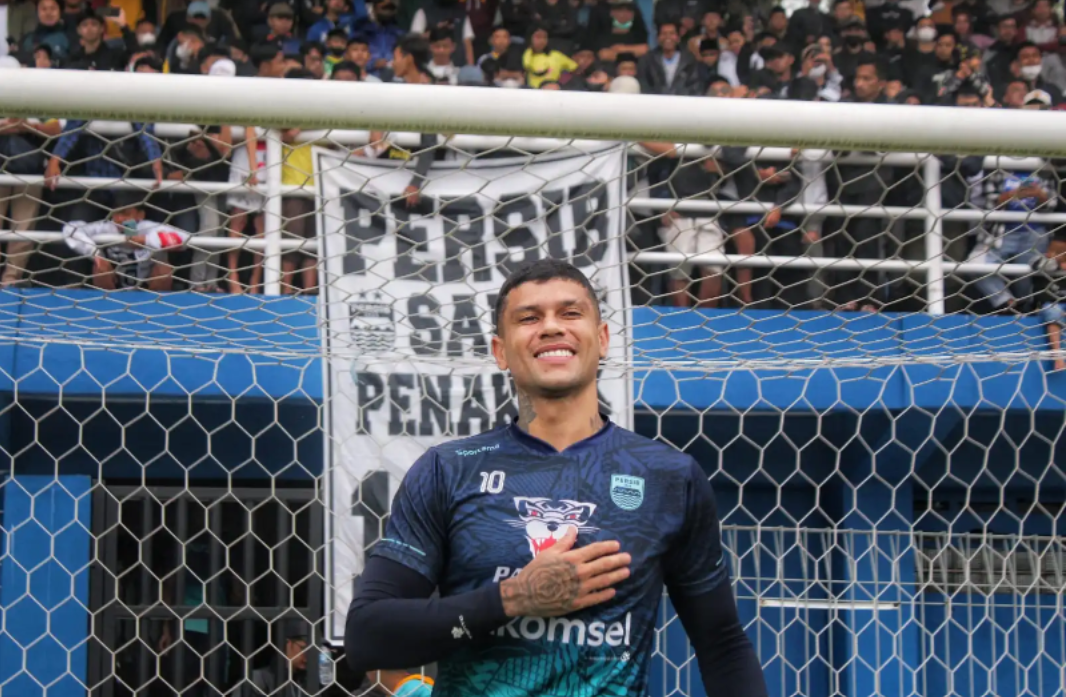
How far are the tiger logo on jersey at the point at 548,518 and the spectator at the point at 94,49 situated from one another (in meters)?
5.18

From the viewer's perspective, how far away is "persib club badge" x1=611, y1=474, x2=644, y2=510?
166cm

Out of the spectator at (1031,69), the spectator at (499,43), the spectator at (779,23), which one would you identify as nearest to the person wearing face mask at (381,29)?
the spectator at (499,43)

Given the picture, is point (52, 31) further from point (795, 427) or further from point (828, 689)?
point (828, 689)

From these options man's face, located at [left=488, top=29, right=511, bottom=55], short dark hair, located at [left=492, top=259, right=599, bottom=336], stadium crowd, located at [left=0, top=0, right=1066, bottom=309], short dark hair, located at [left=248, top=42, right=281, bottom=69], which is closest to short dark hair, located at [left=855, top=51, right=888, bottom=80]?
stadium crowd, located at [left=0, top=0, right=1066, bottom=309]

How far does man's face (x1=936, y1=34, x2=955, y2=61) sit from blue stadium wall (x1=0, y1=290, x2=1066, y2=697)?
217cm

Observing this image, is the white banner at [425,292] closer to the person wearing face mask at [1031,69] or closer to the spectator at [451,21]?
the spectator at [451,21]

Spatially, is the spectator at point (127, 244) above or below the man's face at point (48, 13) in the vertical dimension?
below

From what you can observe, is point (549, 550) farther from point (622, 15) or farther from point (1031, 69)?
point (1031, 69)

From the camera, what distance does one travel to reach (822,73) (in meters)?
6.70

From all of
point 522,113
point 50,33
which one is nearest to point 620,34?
point 50,33

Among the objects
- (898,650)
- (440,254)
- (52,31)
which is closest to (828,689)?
(898,650)

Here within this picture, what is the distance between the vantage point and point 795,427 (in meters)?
6.45

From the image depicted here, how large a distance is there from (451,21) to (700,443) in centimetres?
290

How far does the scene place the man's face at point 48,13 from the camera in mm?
6637
